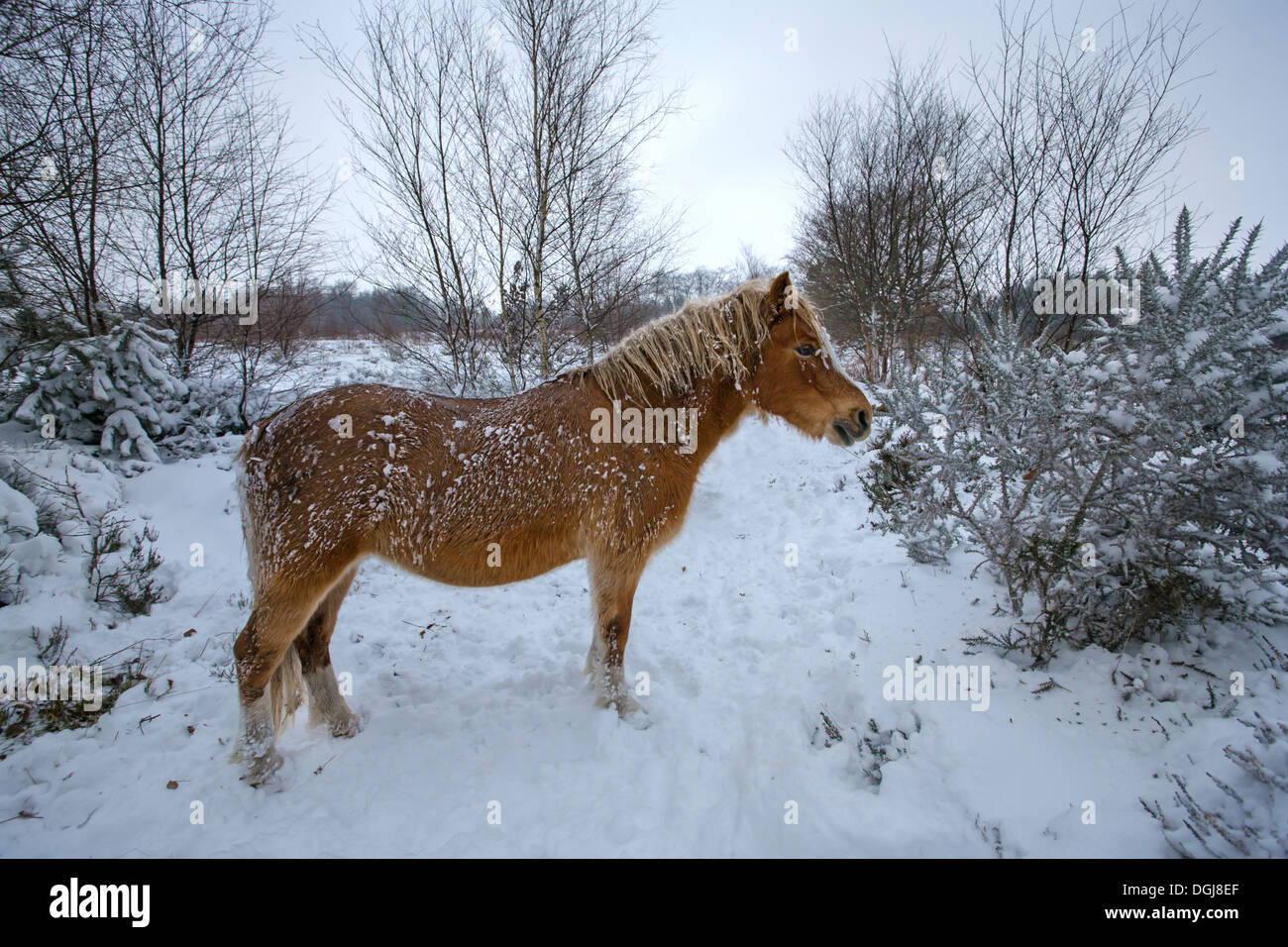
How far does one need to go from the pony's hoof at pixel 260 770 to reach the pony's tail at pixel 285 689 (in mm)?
205

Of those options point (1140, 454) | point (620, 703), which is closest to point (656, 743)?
point (620, 703)

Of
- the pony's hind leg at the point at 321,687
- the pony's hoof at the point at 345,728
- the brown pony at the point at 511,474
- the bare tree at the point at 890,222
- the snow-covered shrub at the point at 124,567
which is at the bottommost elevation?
the pony's hoof at the point at 345,728

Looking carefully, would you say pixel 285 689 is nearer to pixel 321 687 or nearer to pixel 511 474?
pixel 321 687

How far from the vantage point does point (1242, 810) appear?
152 cm

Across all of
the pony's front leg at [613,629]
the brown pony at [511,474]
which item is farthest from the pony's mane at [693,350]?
the pony's front leg at [613,629]

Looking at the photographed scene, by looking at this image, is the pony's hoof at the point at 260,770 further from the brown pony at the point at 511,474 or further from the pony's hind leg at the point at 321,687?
the pony's hind leg at the point at 321,687

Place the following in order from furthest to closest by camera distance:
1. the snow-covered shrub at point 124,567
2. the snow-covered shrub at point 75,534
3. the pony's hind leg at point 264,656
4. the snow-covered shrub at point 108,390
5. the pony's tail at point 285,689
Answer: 1. the snow-covered shrub at point 108,390
2. the snow-covered shrub at point 124,567
3. the snow-covered shrub at point 75,534
4. the pony's tail at point 285,689
5. the pony's hind leg at point 264,656

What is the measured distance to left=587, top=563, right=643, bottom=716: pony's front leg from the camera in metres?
2.85

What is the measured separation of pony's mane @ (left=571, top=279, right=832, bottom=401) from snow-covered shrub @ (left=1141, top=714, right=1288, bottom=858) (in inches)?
90.3

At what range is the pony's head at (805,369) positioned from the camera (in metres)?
2.73

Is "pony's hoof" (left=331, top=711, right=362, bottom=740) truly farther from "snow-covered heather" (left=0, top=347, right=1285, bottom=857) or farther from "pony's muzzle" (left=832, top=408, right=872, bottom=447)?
"pony's muzzle" (left=832, top=408, right=872, bottom=447)

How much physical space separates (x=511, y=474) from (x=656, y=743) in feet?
5.60
